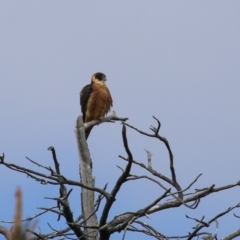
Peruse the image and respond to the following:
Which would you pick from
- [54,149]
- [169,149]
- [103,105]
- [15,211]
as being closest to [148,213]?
[169,149]

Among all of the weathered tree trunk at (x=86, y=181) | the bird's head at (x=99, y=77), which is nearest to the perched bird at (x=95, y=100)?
the bird's head at (x=99, y=77)

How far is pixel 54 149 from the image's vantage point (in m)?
4.31

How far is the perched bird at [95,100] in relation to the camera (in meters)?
8.96

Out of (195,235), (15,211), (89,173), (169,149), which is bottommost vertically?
(15,211)

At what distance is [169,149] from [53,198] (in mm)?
902

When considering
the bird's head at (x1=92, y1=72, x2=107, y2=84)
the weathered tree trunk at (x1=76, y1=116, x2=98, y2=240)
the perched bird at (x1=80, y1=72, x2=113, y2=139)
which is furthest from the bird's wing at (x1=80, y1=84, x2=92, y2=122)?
the weathered tree trunk at (x1=76, y1=116, x2=98, y2=240)

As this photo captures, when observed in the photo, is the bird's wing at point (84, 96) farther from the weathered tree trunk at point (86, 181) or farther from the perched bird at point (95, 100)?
the weathered tree trunk at point (86, 181)

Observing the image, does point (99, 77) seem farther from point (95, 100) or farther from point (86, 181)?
point (86, 181)

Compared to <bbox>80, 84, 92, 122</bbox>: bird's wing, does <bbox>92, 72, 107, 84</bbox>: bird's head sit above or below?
above

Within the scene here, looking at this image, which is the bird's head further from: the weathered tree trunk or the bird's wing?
the weathered tree trunk

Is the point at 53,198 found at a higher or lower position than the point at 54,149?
lower

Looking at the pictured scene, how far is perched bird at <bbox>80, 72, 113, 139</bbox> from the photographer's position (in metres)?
8.96

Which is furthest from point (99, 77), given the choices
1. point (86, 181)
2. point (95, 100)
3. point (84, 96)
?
point (86, 181)

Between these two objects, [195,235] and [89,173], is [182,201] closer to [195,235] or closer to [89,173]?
[195,235]
